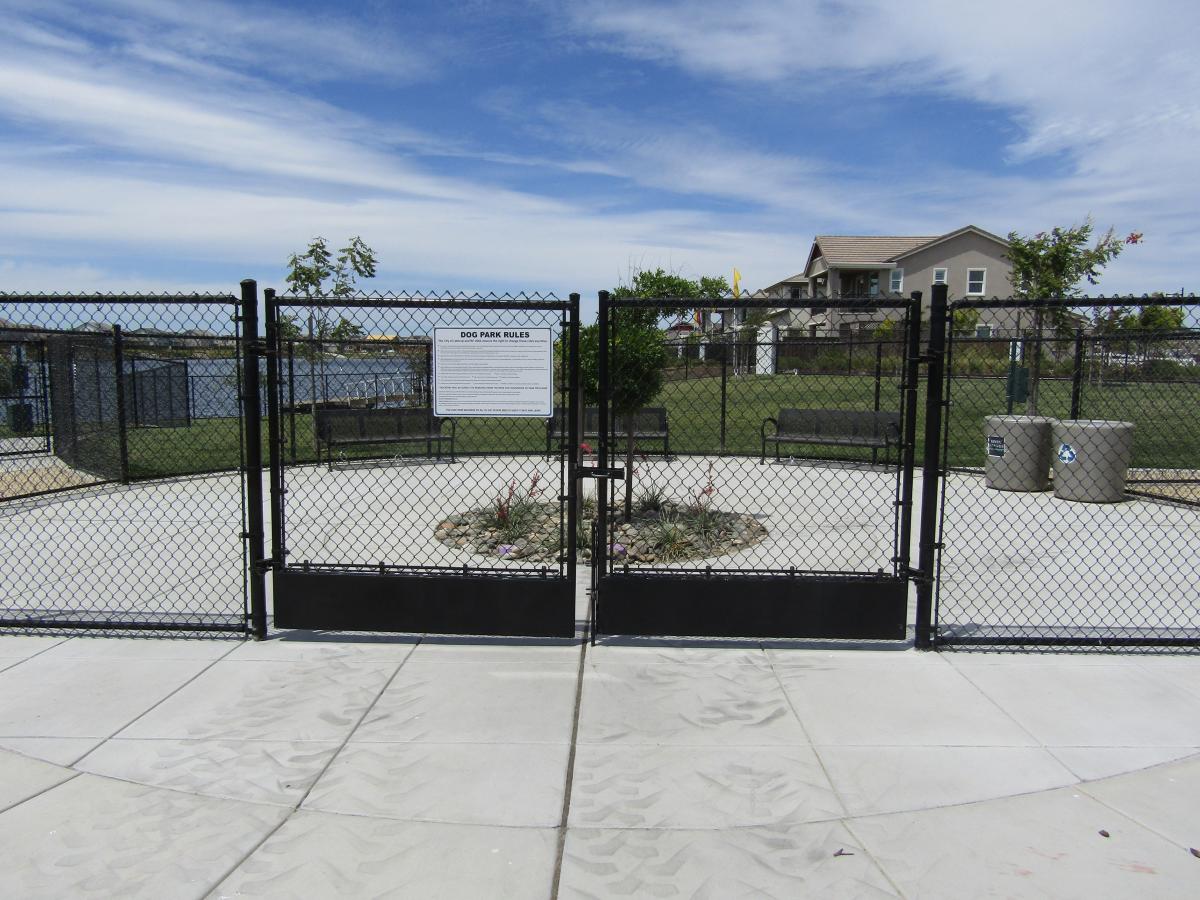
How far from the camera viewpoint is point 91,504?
9.59 m

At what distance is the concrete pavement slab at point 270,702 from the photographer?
399 centimetres

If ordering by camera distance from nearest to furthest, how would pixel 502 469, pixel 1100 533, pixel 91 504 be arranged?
pixel 1100 533 → pixel 91 504 → pixel 502 469

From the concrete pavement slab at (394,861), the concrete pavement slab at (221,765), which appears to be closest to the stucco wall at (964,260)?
the concrete pavement slab at (221,765)

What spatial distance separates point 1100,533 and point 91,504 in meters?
10.6

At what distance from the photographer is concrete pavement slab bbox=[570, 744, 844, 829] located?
3287 millimetres

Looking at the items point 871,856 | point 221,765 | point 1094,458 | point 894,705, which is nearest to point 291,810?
point 221,765

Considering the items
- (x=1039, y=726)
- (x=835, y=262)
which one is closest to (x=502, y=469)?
(x=1039, y=726)

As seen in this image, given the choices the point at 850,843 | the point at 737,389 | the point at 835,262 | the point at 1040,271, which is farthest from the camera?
the point at 835,262

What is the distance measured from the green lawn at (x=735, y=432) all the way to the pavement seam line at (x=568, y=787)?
356 inches

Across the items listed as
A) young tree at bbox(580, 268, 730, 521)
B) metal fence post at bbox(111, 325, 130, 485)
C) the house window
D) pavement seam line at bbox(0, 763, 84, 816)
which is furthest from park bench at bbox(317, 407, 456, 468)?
the house window

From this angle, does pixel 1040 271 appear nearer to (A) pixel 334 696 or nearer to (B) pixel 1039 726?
(B) pixel 1039 726

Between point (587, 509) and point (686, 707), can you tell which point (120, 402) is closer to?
point (587, 509)

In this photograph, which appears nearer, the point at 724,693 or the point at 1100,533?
the point at 724,693

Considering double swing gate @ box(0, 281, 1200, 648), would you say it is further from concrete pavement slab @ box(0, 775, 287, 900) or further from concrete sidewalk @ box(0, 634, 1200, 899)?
concrete pavement slab @ box(0, 775, 287, 900)
